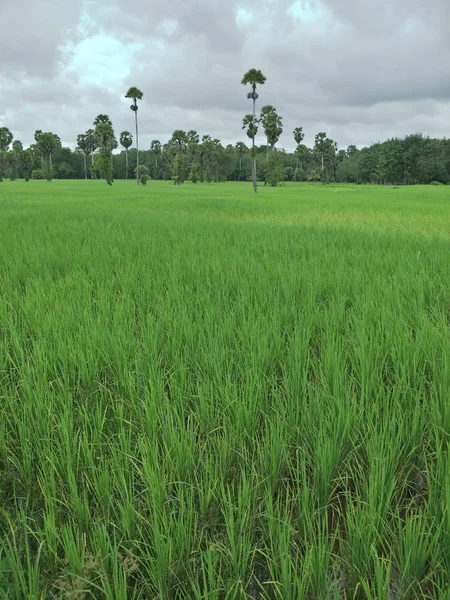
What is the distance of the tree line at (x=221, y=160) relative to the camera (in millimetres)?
57812

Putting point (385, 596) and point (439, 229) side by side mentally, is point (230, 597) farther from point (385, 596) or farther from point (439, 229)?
point (439, 229)

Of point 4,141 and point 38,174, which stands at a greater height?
point 4,141

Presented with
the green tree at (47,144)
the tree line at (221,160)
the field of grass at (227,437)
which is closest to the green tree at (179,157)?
the tree line at (221,160)

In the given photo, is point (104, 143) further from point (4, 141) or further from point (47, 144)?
point (4, 141)

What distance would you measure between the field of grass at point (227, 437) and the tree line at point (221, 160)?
157 ft

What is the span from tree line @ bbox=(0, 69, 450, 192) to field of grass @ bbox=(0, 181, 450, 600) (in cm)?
4784

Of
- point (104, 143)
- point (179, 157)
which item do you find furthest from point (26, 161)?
point (179, 157)

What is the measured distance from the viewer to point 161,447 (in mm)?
1706

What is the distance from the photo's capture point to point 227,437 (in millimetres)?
1711

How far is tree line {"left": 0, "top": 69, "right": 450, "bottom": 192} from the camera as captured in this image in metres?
57.8

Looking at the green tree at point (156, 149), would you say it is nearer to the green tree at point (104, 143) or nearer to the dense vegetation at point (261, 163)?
the dense vegetation at point (261, 163)

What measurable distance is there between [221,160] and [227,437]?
79855 millimetres

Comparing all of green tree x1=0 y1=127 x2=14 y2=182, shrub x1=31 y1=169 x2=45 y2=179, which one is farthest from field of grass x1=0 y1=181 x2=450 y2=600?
green tree x1=0 y1=127 x2=14 y2=182

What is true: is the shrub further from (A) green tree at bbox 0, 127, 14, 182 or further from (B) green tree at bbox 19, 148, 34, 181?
(A) green tree at bbox 0, 127, 14, 182
